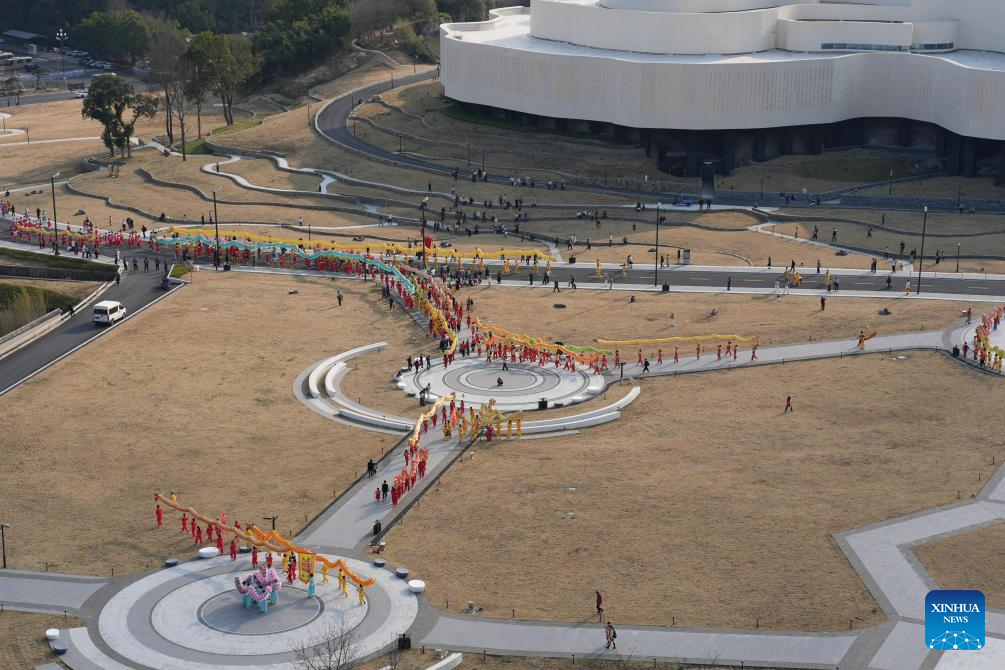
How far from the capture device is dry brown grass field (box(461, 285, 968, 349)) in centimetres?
8544

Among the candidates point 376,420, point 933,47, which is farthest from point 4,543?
point 933,47

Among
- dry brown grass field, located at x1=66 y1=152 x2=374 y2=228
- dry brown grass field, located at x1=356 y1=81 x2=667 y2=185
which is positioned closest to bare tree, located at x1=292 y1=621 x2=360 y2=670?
dry brown grass field, located at x1=66 y1=152 x2=374 y2=228

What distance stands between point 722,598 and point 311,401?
2908 centimetres

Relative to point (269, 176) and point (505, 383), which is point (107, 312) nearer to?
point (505, 383)

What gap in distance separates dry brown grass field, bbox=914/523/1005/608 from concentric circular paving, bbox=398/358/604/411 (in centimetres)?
2344

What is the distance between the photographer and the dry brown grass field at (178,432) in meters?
58.3

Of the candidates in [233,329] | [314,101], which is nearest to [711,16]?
[314,101]

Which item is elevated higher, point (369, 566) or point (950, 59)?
point (950, 59)

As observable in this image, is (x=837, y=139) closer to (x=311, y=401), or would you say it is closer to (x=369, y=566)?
(x=311, y=401)

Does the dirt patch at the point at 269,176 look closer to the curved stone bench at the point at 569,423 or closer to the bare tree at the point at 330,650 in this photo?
the curved stone bench at the point at 569,423

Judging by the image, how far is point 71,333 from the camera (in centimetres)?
8550

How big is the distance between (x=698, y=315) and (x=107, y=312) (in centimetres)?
3423

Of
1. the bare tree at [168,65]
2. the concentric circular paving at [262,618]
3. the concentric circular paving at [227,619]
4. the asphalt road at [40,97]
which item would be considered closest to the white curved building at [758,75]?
the bare tree at [168,65]

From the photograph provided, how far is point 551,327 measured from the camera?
8706 cm
